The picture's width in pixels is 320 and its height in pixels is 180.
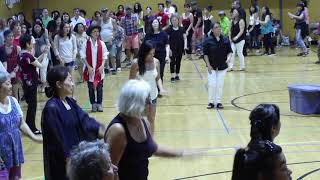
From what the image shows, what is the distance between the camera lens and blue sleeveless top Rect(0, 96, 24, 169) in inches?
226

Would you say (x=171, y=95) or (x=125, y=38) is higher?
(x=125, y=38)

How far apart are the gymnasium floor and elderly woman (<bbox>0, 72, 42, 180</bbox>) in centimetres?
177

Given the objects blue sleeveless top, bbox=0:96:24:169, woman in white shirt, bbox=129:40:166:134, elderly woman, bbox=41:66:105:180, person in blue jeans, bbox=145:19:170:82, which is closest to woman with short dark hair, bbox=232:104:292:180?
elderly woman, bbox=41:66:105:180

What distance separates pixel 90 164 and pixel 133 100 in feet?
5.27

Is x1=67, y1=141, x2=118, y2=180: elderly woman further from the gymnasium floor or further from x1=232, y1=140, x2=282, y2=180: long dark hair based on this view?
the gymnasium floor

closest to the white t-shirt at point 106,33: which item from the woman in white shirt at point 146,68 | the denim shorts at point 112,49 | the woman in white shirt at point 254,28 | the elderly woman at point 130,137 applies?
the denim shorts at point 112,49

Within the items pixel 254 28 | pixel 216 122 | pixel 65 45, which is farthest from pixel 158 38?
pixel 254 28

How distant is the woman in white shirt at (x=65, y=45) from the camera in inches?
576

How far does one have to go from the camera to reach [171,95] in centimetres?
1473

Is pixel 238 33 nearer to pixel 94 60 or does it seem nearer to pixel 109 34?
pixel 109 34

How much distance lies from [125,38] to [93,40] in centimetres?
695

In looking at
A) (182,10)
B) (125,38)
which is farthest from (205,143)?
(182,10)

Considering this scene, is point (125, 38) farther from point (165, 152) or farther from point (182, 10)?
point (165, 152)

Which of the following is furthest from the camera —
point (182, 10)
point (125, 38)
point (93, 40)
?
point (182, 10)
